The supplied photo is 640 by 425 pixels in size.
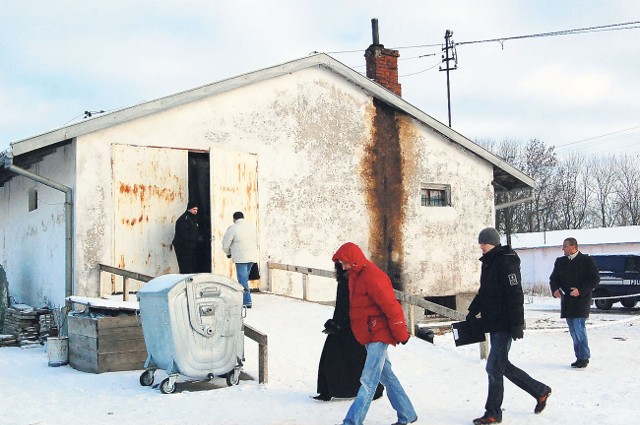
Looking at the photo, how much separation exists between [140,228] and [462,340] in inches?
292

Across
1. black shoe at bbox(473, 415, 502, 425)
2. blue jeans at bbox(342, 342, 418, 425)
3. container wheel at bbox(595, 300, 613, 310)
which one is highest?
blue jeans at bbox(342, 342, 418, 425)

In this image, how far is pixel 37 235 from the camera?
552 inches

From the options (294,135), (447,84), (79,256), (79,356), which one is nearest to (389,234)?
(294,135)

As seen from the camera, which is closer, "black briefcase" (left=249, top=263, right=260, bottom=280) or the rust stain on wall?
"black briefcase" (left=249, top=263, right=260, bottom=280)

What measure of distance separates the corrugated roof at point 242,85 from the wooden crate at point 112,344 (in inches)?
138

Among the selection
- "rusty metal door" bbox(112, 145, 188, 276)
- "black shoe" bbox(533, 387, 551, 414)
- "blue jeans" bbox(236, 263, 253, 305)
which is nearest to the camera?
"black shoe" bbox(533, 387, 551, 414)

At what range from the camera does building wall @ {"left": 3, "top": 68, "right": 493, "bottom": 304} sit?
40.3 feet

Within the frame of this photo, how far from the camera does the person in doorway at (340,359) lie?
7523 mm

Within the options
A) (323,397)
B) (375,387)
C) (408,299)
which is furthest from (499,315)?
(408,299)

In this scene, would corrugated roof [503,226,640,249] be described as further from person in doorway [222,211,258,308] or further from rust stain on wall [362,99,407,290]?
person in doorway [222,211,258,308]

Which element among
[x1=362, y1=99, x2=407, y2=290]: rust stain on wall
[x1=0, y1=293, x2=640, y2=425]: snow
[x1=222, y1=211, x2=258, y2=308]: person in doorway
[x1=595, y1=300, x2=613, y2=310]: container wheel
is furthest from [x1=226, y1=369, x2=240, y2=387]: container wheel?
[x1=595, y1=300, x2=613, y2=310]: container wheel

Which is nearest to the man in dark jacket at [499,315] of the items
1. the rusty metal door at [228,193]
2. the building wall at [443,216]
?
the rusty metal door at [228,193]

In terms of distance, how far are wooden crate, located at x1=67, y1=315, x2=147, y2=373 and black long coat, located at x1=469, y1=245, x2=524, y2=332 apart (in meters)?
4.71

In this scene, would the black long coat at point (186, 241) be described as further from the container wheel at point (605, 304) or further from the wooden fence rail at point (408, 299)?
the container wheel at point (605, 304)
